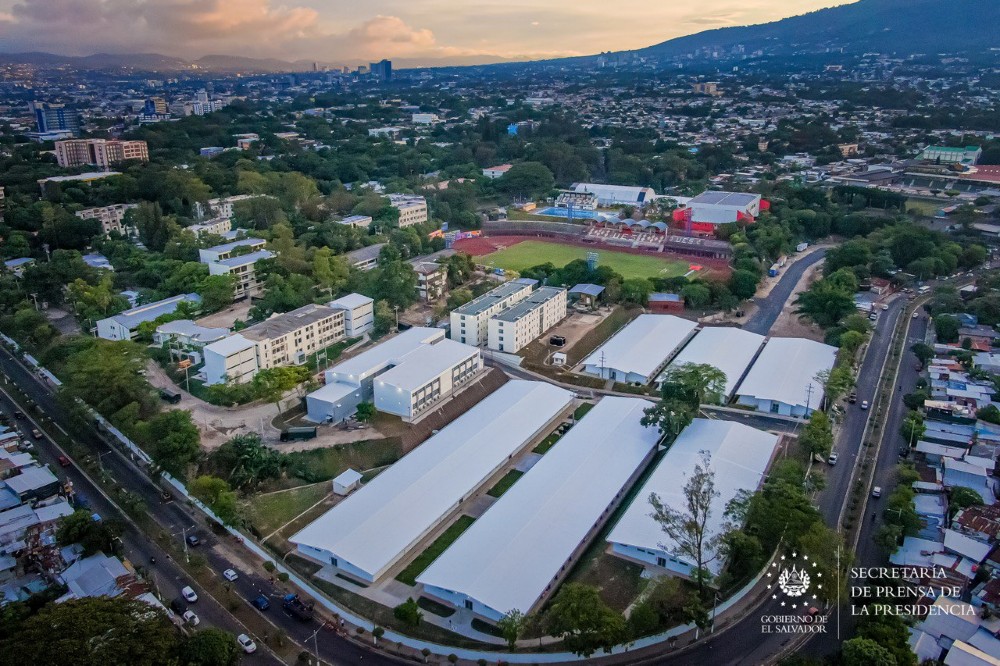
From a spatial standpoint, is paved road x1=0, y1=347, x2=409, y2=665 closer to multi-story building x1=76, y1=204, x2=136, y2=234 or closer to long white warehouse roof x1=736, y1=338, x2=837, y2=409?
long white warehouse roof x1=736, y1=338, x2=837, y2=409

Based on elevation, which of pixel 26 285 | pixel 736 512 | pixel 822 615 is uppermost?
pixel 26 285

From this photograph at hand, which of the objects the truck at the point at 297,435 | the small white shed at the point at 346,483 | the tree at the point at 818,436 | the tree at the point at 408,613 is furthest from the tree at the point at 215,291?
the tree at the point at 818,436

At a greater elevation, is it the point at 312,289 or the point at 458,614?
the point at 312,289

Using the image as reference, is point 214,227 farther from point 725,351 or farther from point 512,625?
point 512,625

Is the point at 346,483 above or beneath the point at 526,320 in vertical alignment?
beneath

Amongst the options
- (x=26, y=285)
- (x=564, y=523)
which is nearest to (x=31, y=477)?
(x=564, y=523)

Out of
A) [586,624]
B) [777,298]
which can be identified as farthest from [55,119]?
[586,624]

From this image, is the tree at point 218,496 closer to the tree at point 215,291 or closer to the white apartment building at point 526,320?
the white apartment building at point 526,320

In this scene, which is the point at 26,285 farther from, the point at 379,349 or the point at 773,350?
the point at 773,350
